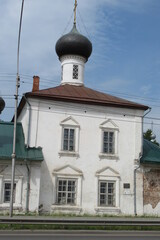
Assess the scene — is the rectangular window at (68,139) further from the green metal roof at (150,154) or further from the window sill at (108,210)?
the green metal roof at (150,154)

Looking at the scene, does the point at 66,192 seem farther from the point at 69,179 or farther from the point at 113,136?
the point at 113,136

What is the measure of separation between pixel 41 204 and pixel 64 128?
13.7 feet

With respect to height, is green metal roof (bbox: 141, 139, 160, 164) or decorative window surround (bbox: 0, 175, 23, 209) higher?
green metal roof (bbox: 141, 139, 160, 164)

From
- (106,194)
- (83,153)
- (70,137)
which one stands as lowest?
(106,194)

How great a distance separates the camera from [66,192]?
1827cm

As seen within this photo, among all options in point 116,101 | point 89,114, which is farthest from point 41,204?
point 116,101

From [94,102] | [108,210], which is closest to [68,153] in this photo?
[94,102]

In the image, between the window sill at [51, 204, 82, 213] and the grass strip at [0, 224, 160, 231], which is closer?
the grass strip at [0, 224, 160, 231]

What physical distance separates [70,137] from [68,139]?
0.17m

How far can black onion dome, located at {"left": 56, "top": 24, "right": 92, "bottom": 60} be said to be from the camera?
23.2m

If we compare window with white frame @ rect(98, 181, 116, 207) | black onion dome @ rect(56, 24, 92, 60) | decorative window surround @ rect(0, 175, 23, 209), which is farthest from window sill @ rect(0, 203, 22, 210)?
black onion dome @ rect(56, 24, 92, 60)

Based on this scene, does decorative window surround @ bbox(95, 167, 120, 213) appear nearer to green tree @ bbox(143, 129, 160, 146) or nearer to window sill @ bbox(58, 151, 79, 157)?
window sill @ bbox(58, 151, 79, 157)

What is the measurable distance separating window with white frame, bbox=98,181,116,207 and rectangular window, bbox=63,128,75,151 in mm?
2553

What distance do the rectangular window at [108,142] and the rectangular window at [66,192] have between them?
2699 mm
